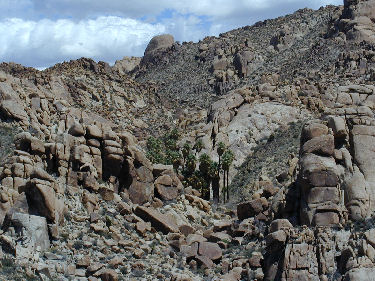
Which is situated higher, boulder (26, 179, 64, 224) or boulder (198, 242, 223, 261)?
boulder (26, 179, 64, 224)

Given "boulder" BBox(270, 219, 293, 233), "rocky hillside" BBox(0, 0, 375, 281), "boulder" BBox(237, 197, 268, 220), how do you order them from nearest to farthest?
"rocky hillside" BBox(0, 0, 375, 281), "boulder" BBox(270, 219, 293, 233), "boulder" BBox(237, 197, 268, 220)

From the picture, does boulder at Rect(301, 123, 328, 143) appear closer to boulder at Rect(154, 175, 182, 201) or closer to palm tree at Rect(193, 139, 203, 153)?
boulder at Rect(154, 175, 182, 201)

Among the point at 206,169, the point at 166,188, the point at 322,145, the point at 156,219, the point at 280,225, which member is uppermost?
the point at 206,169

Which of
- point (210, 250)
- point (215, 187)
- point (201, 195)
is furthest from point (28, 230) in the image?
point (215, 187)

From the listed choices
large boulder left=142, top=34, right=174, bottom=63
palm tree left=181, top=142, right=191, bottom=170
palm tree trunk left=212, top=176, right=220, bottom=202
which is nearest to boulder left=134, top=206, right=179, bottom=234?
palm tree trunk left=212, top=176, right=220, bottom=202

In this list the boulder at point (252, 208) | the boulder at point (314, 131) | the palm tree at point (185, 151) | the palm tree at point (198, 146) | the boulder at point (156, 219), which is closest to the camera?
the boulder at point (314, 131)

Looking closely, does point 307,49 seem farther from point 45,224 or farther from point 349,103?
point 45,224

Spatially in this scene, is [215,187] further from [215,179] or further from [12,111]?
[12,111]

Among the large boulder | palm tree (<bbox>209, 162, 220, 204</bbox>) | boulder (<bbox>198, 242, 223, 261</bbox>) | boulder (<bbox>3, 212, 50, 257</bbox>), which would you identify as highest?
the large boulder

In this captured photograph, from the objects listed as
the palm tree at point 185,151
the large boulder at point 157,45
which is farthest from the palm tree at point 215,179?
the large boulder at point 157,45

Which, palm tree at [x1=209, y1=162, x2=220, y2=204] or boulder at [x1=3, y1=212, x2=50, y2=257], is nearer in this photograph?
boulder at [x1=3, y1=212, x2=50, y2=257]

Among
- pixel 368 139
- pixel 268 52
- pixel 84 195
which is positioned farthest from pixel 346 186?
pixel 268 52

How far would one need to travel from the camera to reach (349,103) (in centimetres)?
6175

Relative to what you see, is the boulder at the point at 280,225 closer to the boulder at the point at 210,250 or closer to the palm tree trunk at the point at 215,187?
the boulder at the point at 210,250
